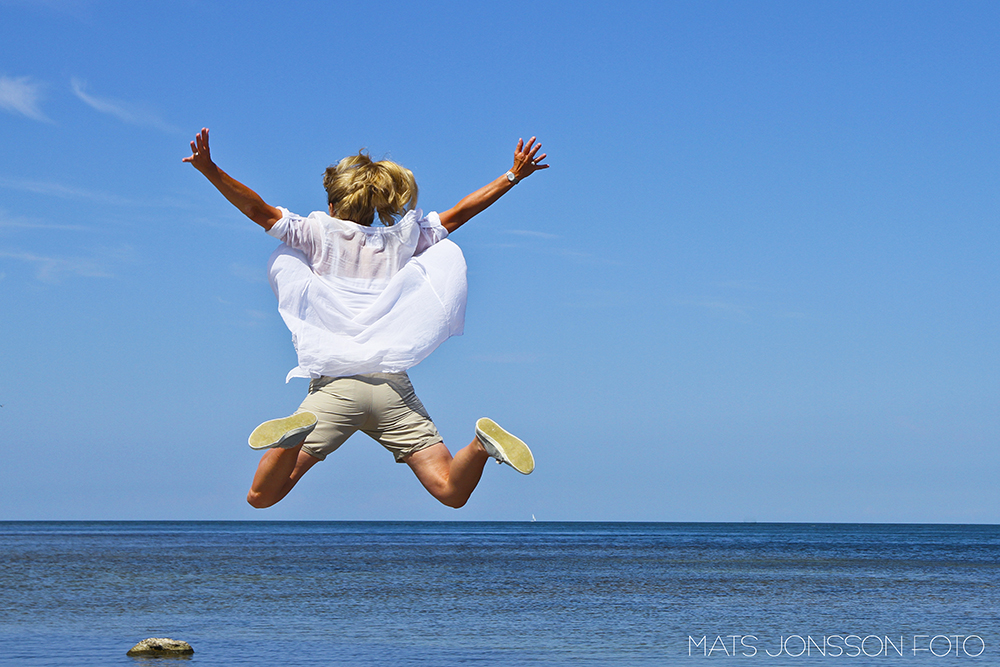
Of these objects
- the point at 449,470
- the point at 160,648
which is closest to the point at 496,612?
the point at 160,648

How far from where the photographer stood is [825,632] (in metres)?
35.9

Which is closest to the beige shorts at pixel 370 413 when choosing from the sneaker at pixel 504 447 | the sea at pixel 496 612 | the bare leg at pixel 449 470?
the bare leg at pixel 449 470

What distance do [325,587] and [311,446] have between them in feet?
161

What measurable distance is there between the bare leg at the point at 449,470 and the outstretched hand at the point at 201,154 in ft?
5.75

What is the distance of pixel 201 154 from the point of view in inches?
181

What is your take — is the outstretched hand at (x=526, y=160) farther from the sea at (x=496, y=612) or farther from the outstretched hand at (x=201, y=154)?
the sea at (x=496, y=612)

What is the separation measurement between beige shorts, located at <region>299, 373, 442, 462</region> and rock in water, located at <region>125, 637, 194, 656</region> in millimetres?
27296

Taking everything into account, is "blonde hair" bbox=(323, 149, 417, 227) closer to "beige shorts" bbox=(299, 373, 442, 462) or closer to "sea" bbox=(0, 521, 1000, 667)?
"beige shorts" bbox=(299, 373, 442, 462)

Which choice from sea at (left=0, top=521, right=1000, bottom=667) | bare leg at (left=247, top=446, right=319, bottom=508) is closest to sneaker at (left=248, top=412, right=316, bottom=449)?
bare leg at (left=247, top=446, right=319, bottom=508)

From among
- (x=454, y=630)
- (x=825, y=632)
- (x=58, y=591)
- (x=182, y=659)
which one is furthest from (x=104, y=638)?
(x=825, y=632)

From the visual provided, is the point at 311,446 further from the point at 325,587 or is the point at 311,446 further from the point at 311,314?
the point at 325,587

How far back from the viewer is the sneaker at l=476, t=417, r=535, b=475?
182 inches

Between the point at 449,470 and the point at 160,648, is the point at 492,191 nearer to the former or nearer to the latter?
the point at 449,470

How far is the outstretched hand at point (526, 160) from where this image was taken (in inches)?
201
